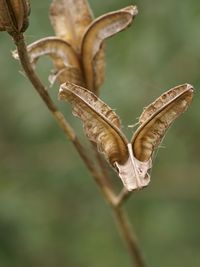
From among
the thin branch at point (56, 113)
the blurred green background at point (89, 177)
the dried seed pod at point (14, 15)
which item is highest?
the dried seed pod at point (14, 15)

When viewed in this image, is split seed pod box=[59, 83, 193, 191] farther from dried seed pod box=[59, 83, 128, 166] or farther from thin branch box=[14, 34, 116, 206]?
thin branch box=[14, 34, 116, 206]

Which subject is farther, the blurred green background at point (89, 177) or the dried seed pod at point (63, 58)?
the blurred green background at point (89, 177)

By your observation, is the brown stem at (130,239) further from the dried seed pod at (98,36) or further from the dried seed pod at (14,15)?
the dried seed pod at (14,15)

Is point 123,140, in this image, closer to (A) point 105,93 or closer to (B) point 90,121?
(B) point 90,121

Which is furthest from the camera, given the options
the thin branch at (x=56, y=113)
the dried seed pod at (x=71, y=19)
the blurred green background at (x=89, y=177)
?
the blurred green background at (x=89, y=177)

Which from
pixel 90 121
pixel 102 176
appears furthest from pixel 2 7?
pixel 102 176

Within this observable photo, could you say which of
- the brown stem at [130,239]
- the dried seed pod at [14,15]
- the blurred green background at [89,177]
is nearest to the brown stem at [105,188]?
the brown stem at [130,239]
